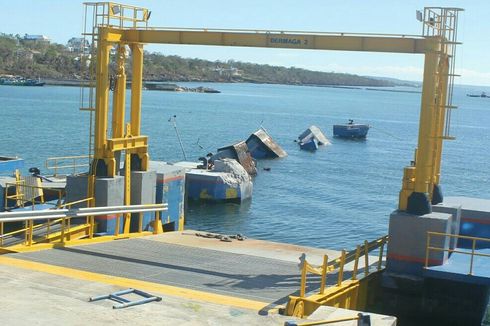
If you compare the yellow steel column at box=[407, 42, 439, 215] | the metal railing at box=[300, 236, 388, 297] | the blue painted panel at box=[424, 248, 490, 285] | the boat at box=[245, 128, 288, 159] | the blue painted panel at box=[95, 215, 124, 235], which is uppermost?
the yellow steel column at box=[407, 42, 439, 215]

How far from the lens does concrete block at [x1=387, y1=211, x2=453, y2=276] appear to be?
1733 centimetres

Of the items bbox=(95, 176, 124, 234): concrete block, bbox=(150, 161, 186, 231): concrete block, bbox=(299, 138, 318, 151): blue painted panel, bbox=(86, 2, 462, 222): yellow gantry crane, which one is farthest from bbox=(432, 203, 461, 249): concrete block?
bbox=(299, 138, 318, 151): blue painted panel

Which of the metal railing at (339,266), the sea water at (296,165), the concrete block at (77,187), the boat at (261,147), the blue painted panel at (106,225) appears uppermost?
the concrete block at (77,187)

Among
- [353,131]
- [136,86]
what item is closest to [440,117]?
[136,86]

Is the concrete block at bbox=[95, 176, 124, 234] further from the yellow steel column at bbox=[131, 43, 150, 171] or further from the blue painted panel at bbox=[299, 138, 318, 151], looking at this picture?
the blue painted panel at bbox=[299, 138, 318, 151]

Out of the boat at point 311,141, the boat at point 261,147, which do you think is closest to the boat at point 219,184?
the boat at point 261,147

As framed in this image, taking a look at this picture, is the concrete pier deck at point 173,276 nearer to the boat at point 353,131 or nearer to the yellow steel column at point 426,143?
the yellow steel column at point 426,143

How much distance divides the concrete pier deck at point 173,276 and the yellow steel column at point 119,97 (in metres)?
3.66

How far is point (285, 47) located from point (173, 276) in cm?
757

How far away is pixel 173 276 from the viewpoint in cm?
1548

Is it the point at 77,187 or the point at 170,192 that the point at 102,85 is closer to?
the point at 77,187

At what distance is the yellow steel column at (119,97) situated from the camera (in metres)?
21.7

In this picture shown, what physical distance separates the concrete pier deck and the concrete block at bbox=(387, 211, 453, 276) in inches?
77.1

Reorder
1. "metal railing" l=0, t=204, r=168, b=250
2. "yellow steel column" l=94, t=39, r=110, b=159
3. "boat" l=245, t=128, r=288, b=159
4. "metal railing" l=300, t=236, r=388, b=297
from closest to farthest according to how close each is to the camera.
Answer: "metal railing" l=300, t=236, r=388, b=297 → "metal railing" l=0, t=204, r=168, b=250 → "yellow steel column" l=94, t=39, r=110, b=159 → "boat" l=245, t=128, r=288, b=159
